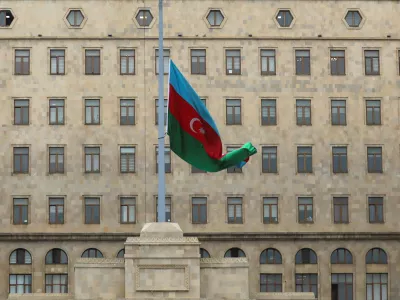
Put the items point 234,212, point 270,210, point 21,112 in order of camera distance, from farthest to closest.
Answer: point 21,112 → point 270,210 → point 234,212

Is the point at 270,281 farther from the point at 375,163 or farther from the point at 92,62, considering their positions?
the point at 92,62

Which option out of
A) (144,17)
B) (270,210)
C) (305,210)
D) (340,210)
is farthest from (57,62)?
(340,210)

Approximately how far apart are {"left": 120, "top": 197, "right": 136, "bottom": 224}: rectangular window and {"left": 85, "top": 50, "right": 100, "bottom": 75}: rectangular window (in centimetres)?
819

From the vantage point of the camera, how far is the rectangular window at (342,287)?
259 ft

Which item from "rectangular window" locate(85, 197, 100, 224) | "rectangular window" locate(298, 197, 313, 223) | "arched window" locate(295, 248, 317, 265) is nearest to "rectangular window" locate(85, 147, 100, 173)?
"rectangular window" locate(85, 197, 100, 224)

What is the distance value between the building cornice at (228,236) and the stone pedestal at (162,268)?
25.4 meters

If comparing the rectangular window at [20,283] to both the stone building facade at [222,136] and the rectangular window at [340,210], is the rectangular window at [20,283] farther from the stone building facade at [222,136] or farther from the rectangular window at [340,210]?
the rectangular window at [340,210]

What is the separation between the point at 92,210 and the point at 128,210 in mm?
2225

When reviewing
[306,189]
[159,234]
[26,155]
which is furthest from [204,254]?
[159,234]

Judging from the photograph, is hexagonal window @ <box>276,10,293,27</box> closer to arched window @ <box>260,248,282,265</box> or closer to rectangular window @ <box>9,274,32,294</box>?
arched window @ <box>260,248,282,265</box>

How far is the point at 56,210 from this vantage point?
79.4m

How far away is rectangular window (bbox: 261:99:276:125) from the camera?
8044 centimetres

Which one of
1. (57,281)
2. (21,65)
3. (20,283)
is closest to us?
(20,283)

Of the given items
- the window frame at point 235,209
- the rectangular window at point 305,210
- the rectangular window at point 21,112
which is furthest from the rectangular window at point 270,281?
the rectangular window at point 21,112
